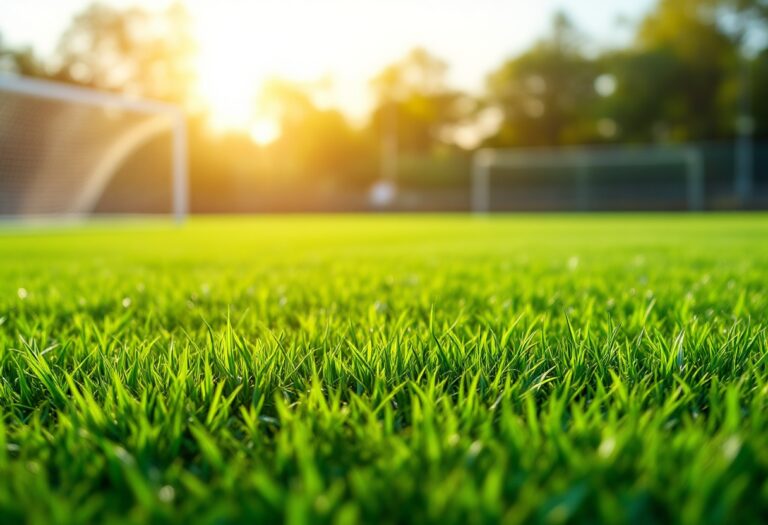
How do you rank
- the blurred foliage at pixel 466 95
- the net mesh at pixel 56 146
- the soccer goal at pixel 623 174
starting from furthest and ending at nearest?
1. the blurred foliage at pixel 466 95
2. the soccer goal at pixel 623 174
3. the net mesh at pixel 56 146

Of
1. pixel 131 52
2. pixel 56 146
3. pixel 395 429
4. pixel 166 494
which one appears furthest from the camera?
pixel 131 52

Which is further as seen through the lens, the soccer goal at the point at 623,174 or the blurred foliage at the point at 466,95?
the blurred foliage at the point at 466,95

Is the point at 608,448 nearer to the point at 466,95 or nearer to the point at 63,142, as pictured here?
the point at 63,142

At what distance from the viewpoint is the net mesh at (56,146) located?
1511cm

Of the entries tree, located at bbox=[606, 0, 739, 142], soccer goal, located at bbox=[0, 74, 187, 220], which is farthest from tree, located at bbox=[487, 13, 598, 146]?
soccer goal, located at bbox=[0, 74, 187, 220]

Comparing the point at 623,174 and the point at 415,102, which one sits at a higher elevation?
the point at 415,102

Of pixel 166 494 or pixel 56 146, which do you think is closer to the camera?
pixel 166 494

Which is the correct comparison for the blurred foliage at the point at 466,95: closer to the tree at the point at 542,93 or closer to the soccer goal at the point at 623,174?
the tree at the point at 542,93

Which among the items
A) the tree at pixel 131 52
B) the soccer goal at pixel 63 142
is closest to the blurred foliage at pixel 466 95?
the tree at pixel 131 52

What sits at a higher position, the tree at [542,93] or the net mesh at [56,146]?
the tree at [542,93]

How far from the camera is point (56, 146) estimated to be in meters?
16.0

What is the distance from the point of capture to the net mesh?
15109mm

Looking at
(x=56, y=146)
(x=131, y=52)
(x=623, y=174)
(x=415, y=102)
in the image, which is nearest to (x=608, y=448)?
(x=56, y=146)

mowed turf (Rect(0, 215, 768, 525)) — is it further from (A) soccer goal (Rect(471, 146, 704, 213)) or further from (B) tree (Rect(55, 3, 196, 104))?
(B) tree (Rect(55, 3, 196, 104))
